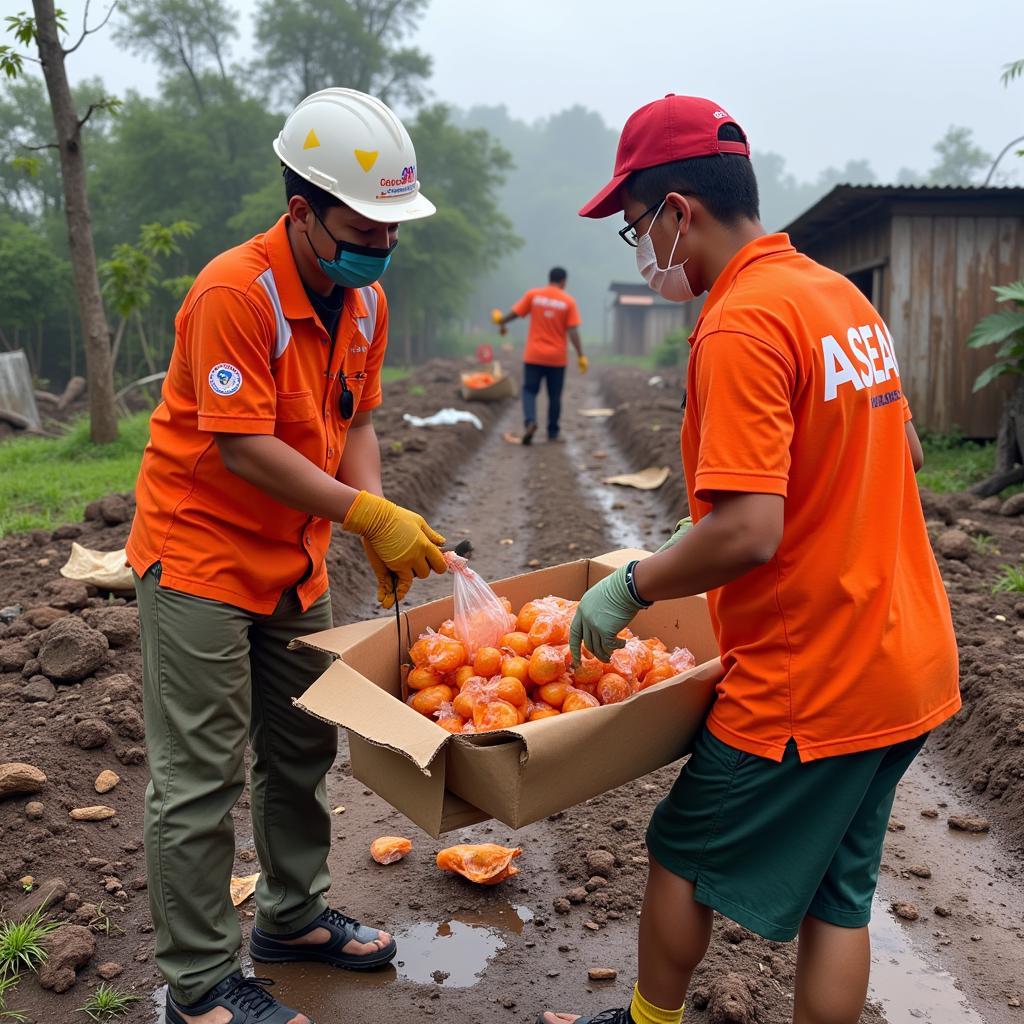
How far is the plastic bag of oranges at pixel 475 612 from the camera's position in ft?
8.61

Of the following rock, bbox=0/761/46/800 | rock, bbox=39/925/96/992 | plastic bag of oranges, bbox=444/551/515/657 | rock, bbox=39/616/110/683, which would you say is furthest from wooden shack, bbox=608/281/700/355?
rock, bbox=39/925/96/992

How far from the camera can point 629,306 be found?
4131 cm

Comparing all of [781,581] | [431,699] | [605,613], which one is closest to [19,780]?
[431,699]

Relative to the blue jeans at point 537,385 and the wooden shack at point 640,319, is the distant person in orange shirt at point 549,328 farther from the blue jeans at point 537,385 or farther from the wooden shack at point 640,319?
the wooden shack at point 640,319

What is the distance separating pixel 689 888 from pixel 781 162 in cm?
16018

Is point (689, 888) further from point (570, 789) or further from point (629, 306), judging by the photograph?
point (629, 306)

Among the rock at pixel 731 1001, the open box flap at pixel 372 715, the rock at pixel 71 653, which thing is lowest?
the rock at pixel 731 1001

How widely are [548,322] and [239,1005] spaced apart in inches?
415

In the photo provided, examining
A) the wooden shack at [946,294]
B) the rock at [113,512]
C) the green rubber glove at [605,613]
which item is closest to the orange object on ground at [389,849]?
the green rubber glove at [605,613]

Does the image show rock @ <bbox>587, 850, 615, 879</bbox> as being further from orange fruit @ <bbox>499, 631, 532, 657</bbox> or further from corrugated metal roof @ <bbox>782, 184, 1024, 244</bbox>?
corrugated metal roof @ <bbox>782, 184, 1024, 244</bbox>

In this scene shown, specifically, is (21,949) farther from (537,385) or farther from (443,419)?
(537,385)

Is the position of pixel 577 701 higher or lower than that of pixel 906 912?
higher

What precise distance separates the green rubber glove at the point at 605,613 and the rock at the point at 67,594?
3783 millimetres

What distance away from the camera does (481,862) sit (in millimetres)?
3242
